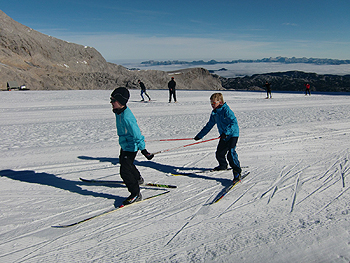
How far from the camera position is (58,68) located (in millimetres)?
52469

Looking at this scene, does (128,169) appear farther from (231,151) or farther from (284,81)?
(284,81)

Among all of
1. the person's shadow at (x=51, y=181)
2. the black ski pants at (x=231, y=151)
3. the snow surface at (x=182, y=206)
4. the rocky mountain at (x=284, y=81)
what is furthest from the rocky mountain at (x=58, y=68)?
the black ski pants at (x=231, y=151)

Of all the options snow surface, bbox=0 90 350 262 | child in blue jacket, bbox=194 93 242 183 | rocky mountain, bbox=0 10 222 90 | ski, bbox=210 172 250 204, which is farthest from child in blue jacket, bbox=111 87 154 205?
rocky mountain, bbox=0 10 222 90

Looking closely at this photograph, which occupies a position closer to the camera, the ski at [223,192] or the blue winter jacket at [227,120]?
the ski at [223,192]

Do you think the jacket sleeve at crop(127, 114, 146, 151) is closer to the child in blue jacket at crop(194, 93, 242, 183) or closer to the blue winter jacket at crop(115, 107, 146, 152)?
the blue winter jacket at crop(115, 107, 146, 152)

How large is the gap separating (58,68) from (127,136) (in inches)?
2166

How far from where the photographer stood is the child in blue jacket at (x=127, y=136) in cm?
357

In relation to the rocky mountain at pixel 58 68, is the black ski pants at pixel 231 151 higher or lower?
lower

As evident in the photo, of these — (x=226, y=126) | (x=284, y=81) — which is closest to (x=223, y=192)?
(x=226, y=126)

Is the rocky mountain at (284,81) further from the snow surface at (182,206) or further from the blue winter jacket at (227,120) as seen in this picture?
the blue winter jacket at (227,120)

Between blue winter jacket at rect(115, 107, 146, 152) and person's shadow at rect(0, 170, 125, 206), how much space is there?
96 cm

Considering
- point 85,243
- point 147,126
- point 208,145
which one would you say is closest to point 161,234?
point 85,243

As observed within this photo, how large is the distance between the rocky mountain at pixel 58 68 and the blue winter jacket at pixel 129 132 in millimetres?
38265

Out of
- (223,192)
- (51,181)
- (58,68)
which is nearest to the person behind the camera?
(223,192)
